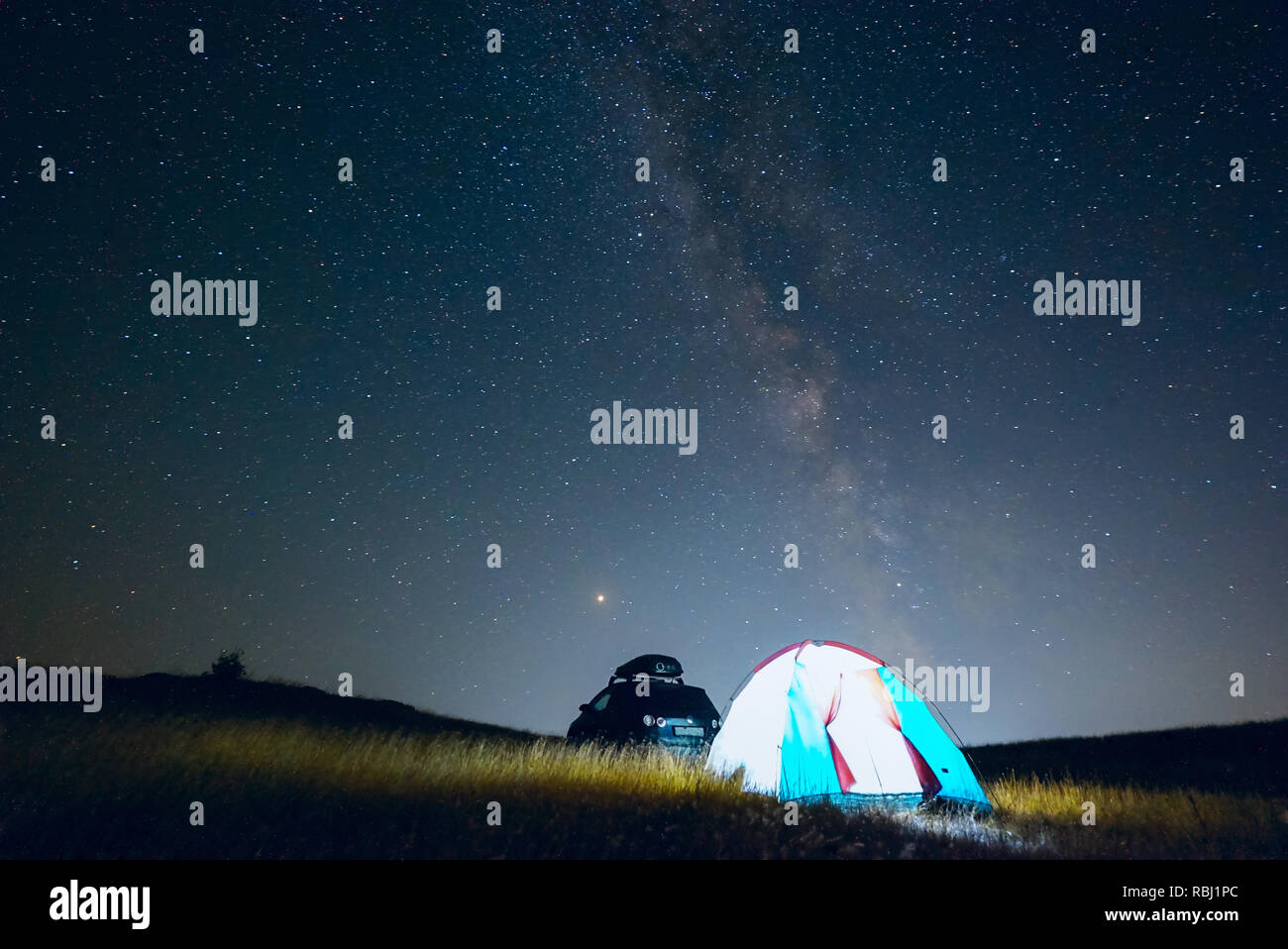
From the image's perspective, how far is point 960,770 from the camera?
337 inches

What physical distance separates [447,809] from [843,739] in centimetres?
452

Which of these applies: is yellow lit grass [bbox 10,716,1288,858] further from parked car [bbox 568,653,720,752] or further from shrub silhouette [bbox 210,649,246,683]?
shrub silhouette [bbox 210,649,246,683]

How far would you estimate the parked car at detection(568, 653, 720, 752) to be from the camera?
11.3 m

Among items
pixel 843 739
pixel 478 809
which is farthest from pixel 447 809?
pixel 843 739

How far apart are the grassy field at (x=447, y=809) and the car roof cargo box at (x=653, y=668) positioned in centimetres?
237

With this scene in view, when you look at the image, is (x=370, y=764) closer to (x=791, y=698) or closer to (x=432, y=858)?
(x=432, y=858)

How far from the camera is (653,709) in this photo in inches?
450

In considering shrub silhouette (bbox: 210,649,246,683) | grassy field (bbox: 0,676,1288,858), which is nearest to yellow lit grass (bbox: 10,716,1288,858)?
grassy field (bbox: 0,676,1288,858)

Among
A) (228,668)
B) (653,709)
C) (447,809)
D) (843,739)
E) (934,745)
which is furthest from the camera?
(228,668)

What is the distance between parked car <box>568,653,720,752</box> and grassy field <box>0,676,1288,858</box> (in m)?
1.72
